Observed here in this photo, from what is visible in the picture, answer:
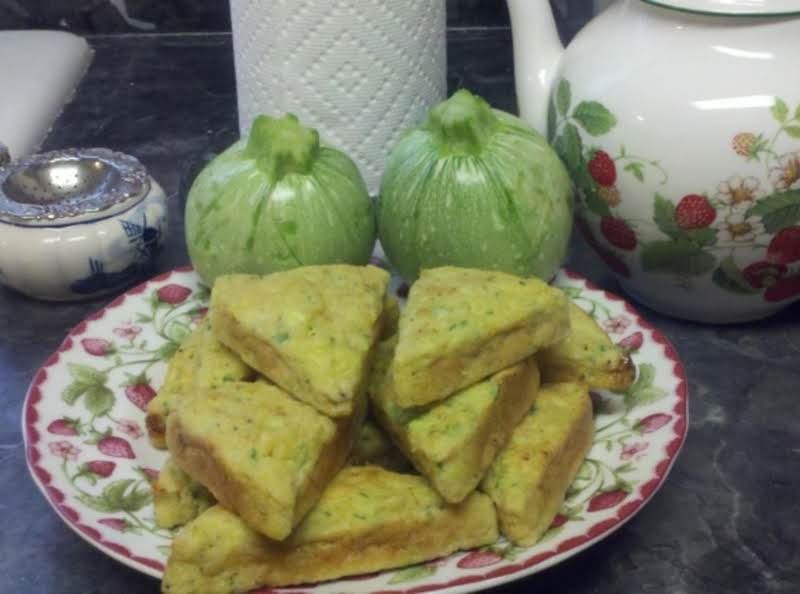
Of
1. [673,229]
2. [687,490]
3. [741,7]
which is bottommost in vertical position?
[687,490]

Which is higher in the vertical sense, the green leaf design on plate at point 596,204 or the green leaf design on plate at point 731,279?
the green leaf design on plate at point 596,204

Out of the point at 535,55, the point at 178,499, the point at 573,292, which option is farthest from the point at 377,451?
the point at 535,55

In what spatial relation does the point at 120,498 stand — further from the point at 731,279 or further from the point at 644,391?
the point at 731,279

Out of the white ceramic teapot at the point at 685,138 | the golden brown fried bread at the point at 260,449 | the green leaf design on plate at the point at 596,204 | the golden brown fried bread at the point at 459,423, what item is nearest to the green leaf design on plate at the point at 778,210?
the white ceramic teapot at the point at 685,138

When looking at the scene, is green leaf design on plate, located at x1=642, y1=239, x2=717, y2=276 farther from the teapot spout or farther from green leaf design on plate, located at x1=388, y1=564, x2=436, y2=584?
green leaf design on plate, located at x1=388, y1=564, x2=436, y2=584

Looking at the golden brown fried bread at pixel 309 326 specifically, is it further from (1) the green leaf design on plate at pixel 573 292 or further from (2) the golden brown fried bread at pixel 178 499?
(1) the green leaf design on plate at pixel 573 292

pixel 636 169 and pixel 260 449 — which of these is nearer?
pixel 260 449
